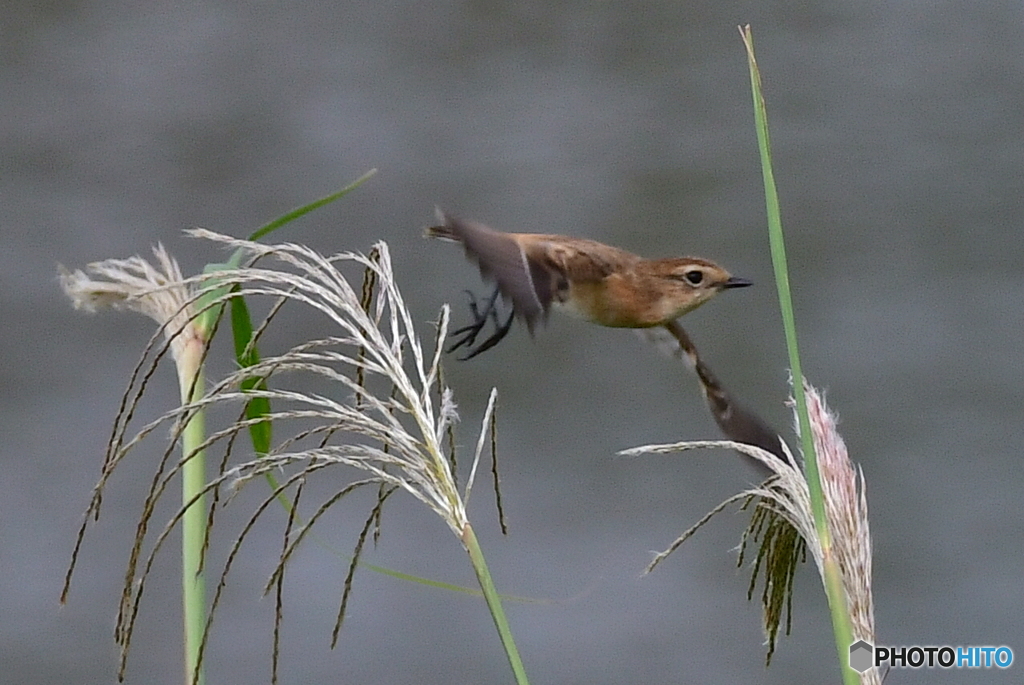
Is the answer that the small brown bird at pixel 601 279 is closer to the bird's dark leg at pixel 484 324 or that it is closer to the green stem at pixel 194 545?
the bird's dark leg at pixel 484 324

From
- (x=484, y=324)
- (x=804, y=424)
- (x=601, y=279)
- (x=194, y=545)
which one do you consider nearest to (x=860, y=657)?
(x=804, y=424)

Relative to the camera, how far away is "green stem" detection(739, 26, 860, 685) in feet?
2.29

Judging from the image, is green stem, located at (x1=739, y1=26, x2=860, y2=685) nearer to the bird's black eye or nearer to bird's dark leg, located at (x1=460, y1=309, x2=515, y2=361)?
bird's dark leg, located at (x1=460, y1=309, x2=515, y2=361)

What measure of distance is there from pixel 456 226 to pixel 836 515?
18.5 inches

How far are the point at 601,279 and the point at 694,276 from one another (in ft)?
0.38

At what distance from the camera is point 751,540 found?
905 mm

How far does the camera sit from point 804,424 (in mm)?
708

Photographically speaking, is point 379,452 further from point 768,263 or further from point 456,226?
point 768,263

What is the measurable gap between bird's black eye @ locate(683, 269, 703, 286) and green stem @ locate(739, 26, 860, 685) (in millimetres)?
717

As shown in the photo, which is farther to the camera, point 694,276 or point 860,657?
point 694,276

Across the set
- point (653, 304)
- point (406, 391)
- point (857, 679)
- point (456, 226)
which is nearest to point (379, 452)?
point (406, 391)

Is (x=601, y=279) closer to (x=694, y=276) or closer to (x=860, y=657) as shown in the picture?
(x=694, y=276)

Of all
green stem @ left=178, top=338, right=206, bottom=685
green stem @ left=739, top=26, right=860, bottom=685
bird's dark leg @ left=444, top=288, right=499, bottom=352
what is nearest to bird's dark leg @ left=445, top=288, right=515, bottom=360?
bird's dark leg @ left=444, top=288, right=499, bottom=352

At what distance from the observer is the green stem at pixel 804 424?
27.5 inches
